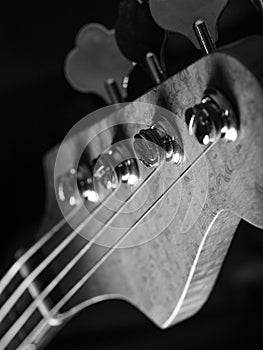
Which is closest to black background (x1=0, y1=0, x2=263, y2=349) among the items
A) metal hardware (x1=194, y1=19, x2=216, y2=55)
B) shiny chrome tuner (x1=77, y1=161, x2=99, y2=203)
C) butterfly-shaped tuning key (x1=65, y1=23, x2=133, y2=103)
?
butterfly-shaped tuning key (x1=65, y1=23, x2=133, y2=103)

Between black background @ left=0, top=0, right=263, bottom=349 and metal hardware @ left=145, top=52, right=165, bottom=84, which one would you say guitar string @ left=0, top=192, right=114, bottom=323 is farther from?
black background @ left=0, top=0, right=263, bottom=349

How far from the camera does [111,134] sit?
0.63 metres

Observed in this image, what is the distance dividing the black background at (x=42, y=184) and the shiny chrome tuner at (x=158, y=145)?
57 centimetres

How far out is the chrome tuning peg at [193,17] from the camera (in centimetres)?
52

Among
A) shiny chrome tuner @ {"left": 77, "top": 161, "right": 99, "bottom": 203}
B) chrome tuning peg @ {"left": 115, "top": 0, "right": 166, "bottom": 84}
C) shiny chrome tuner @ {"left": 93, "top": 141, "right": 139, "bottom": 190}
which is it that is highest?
chrome tuning peg @ {"left": 115, "top": 0, "right": 166, "bottom": 84}

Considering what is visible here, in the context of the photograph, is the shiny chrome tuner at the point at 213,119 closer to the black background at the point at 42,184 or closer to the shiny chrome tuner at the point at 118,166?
the shiny chrome tuner at the point at 118,166

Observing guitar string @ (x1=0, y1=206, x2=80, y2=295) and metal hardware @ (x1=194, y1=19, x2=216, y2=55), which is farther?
guitar string @ (x1=0, y1=206, x2=80, y2=295)

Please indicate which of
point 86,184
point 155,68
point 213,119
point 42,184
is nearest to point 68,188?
point 86,184

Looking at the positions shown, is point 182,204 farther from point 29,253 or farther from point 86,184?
point 29,253

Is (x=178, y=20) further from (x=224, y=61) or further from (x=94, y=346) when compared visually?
(x=94, y=346)

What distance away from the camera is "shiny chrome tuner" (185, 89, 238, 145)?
0.47 m

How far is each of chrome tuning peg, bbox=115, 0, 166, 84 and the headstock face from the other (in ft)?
0.15

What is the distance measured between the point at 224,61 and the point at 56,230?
13.8 inches

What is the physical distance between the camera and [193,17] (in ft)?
1.74
